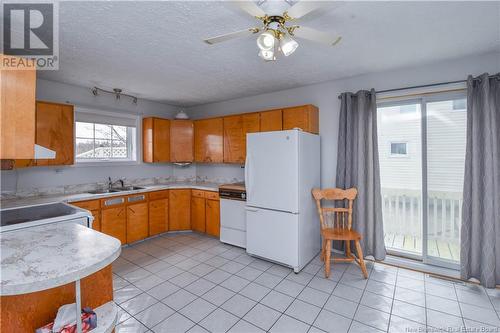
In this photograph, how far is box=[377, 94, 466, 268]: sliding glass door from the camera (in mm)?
2779

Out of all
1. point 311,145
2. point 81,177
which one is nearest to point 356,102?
point 311,145

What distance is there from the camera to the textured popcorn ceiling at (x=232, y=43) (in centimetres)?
174

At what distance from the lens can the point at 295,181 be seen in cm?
278

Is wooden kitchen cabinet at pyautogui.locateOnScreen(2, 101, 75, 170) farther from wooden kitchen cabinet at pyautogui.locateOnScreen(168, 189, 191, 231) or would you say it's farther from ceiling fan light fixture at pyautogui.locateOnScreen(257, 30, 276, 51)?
ceiling fan light fixture at pyautogui.locateOnScreen(257, 30, 276, 51)

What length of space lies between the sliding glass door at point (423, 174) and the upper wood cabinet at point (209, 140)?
253cm

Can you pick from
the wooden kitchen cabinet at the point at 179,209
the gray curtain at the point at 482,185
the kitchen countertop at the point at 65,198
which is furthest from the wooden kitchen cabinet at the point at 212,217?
the gray curtain at the point at 482,185

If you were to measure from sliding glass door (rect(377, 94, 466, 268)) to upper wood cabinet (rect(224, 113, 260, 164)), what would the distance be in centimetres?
183

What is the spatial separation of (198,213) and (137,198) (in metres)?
1.04

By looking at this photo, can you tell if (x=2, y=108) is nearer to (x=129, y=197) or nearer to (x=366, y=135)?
(x=129, y=197)

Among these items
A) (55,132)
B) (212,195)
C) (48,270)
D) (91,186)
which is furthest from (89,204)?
(48,270)

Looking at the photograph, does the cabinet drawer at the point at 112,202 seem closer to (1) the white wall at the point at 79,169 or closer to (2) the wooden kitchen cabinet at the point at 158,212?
(2) the wooden kitchen cabinet at the point at 158,212

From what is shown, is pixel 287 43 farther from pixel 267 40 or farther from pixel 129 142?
pixel 129 142

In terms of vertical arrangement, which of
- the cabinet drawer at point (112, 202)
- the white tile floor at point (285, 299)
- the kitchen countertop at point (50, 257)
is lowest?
the white tile floor at point (285, 299)

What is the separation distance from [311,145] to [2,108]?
9.54 feet
